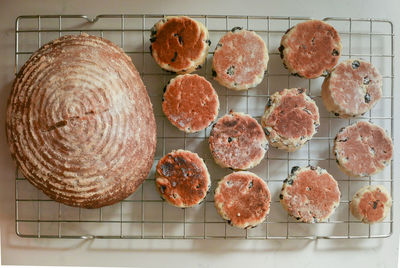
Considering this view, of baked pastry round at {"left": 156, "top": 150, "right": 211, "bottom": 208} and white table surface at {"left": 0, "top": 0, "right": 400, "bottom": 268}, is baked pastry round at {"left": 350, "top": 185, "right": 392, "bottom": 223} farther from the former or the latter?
baked pastry round at {"left": 156, "top": 150, "right": 211, "bottom": 208}

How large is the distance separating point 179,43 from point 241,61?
0.31 metres

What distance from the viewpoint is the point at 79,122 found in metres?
1.49

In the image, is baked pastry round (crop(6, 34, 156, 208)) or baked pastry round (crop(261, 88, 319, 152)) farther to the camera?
baked pastry round (crop(261, 88, 319, 152))

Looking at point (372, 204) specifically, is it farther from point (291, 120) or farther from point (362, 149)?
point (291, 120)

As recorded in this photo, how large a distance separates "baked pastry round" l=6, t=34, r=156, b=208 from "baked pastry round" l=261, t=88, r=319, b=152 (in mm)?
612

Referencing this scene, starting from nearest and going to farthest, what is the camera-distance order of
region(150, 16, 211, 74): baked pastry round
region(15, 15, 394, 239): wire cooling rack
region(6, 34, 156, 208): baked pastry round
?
1. region(6, 34, 156, 208): baked pastry round
2. region(150, 16, 211, 74): baked pastry round
3. region(15, 15, 394, 239): wire cooling rack

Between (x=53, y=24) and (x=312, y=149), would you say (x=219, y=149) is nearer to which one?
(x=312, y=149)

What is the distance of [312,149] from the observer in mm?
1859

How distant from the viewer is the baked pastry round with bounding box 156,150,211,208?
170 cm

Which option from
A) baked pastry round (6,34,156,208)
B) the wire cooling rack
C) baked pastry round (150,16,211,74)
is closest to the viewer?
baked pastry round (6,34,156,208)

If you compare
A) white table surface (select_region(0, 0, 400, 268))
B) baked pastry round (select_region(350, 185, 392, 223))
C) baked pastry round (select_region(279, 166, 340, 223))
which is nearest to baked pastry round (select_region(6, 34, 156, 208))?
white table surface (select_region(0, 0, 400, 268))

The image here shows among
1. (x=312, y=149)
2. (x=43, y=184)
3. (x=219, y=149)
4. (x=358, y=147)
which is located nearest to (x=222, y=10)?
(x=219, y=149)

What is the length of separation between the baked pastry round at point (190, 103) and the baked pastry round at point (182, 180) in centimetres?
17

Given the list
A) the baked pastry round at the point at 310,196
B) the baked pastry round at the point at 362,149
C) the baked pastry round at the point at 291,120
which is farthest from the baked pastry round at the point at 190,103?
the baked pastry round at the point at 362,149
